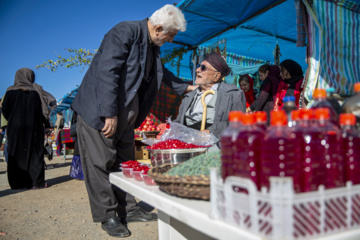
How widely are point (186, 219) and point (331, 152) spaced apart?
0.51 m

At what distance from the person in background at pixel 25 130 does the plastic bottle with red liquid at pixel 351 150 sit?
465 centimetres

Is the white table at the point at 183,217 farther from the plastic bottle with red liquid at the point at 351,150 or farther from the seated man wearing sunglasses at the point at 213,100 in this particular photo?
the seated man wearing sunglasses at the point at 213,100

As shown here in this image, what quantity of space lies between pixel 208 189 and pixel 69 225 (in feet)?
7.35

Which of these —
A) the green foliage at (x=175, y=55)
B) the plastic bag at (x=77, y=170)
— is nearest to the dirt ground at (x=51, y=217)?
the plastic bag at (x=77, y=170)

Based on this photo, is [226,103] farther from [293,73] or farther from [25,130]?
[25,130]

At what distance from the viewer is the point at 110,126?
81.5 inches

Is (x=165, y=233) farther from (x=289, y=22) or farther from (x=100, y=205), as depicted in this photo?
(x=289, y=22)

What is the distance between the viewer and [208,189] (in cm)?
98

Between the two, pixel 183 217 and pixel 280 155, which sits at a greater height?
pixel 280 155

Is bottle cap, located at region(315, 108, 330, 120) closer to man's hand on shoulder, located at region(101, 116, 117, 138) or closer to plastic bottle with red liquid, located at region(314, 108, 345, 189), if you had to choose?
plastic bottle with red liquid, located at region(314, 108, 345, 189)

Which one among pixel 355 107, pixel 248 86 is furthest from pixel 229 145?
pixel 248 86

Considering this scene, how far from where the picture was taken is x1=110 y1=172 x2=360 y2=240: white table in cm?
74

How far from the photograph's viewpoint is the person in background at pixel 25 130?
436cm


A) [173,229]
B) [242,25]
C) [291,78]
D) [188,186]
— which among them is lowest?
[173,229]
